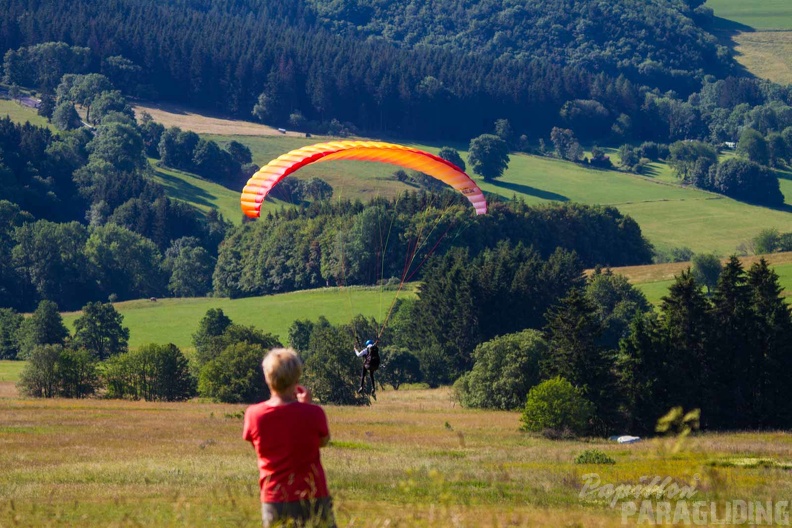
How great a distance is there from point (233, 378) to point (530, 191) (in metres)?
117

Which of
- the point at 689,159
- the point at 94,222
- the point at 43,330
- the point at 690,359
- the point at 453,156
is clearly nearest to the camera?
the point at 690,359

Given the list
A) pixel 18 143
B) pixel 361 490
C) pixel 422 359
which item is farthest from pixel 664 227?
pixel 361 490

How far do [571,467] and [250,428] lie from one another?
2466 cm

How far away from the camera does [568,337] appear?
56875 mm

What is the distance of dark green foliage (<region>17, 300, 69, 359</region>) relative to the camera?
94875 mm

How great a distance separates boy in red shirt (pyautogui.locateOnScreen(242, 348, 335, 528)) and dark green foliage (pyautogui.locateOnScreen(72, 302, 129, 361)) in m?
88.1

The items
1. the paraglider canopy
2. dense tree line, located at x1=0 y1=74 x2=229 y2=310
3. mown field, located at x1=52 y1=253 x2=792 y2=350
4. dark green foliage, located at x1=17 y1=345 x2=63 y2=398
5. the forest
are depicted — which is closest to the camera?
the paraglider canopy

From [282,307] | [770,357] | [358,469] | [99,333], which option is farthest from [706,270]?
[358,469]

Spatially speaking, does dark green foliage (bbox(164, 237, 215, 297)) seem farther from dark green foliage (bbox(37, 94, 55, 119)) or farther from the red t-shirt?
the red t-shirt

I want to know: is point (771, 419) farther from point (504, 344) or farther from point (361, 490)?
point (361, 490)

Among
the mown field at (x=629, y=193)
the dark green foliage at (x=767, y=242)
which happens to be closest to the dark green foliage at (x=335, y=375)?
the dark green foliage at (x=767, y=242)

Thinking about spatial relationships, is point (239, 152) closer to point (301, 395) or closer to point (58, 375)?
point (58, 375)

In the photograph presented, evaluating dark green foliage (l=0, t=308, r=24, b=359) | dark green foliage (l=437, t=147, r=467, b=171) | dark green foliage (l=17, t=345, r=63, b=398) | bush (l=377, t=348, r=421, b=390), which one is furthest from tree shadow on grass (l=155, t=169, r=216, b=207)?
dark green foliage (l=17, t=345, r=63, b=398)

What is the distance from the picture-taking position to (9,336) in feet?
340
